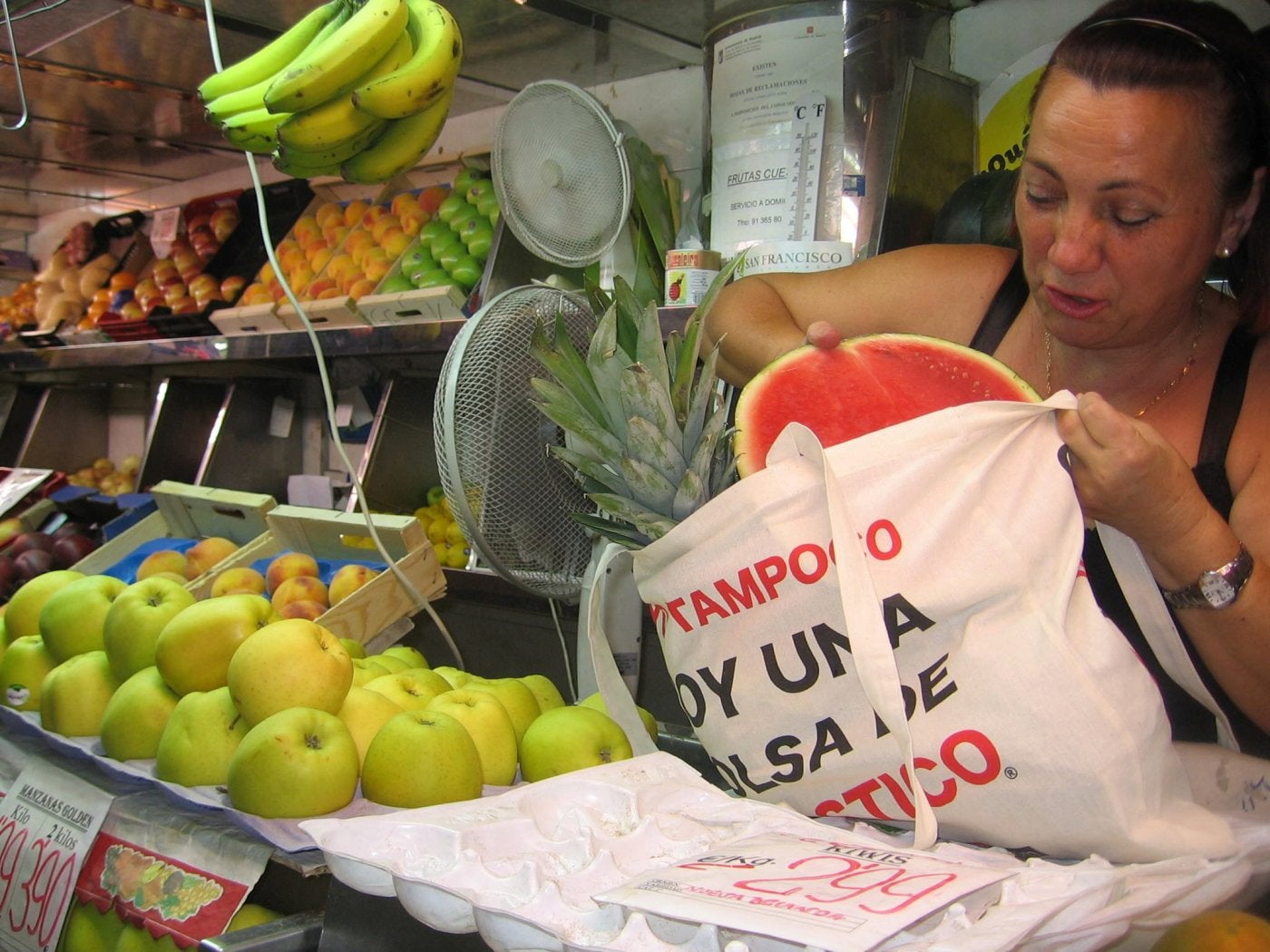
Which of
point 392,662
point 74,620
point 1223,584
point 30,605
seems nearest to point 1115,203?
point 1223,584

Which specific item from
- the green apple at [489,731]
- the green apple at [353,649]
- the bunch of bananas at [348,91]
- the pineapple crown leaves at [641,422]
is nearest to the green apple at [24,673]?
the green apple at [353,649]

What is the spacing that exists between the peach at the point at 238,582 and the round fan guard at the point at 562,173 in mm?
1012

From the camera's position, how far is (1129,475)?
0.88 m

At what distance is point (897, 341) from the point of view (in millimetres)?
1147

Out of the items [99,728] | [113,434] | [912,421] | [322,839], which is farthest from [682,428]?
[113,434]

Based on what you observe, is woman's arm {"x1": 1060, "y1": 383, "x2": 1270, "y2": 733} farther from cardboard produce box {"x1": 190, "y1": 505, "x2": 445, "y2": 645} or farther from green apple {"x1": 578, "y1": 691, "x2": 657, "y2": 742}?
cardboard produce box {"x1": 190, "y1": 505, "x2": 445, "y2": 645}

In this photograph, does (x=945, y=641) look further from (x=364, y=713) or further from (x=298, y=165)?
(x=298, y=165)

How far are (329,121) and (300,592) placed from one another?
1027 millimetres

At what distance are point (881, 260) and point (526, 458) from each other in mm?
640

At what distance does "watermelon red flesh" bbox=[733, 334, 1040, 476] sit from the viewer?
1.09m

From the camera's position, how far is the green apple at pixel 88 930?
4.23 ft

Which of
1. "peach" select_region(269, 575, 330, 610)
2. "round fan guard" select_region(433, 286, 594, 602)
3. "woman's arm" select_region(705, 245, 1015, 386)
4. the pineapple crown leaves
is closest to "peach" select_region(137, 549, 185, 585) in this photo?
"peach" select_region(269, 575, 330, 610)

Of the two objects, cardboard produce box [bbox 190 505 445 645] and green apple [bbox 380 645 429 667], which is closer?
green apple [bbox 380 645 429 667]

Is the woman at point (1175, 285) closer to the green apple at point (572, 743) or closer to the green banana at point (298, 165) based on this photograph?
the green apple at point (572, 743)
